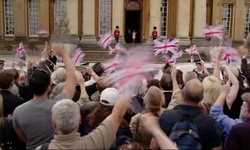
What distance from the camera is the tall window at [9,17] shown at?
37500mm

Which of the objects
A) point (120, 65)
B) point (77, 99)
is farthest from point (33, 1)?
point (120, 65)

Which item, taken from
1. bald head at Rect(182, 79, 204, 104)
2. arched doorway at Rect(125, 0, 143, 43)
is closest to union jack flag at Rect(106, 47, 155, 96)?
bald head at Rect(182, 79, 204, 104)

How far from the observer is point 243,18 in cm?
4003

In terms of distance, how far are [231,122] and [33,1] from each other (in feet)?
112

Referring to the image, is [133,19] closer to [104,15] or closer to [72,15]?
[104,15]

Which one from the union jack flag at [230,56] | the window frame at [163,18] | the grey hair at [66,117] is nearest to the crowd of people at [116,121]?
the grey hair at [66,117]

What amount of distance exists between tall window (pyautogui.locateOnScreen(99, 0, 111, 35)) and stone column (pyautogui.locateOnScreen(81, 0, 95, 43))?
4.74 feet

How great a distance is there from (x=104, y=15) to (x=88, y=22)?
210cm

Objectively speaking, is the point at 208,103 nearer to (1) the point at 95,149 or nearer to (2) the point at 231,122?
(2) the point at 231,122

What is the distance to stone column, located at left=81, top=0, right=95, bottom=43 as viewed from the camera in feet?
111

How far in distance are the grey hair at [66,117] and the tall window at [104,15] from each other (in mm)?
31735

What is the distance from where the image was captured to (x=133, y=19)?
38.6 m

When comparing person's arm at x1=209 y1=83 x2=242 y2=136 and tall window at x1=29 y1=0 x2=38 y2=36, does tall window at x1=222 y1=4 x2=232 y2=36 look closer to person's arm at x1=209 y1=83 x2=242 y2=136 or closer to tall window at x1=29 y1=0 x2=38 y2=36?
tall window at x1=29 y1=0 x2=38 y2=36

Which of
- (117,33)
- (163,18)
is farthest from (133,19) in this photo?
(117,33)
